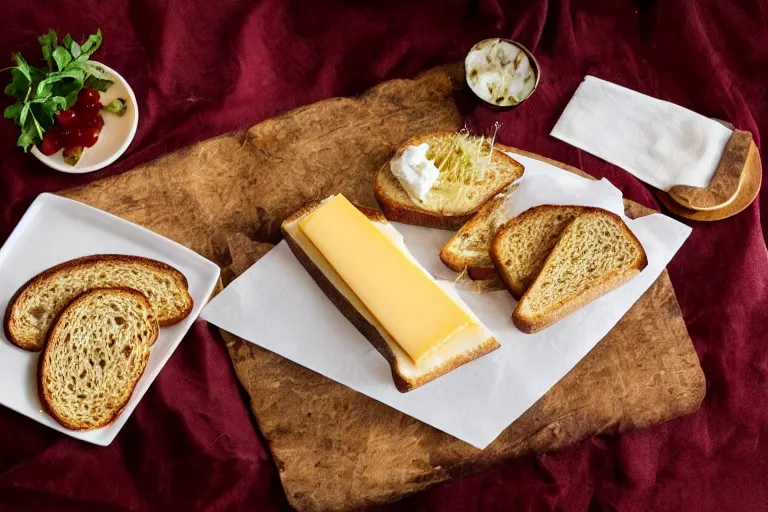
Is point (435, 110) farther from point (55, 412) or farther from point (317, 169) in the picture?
point (55, 412)

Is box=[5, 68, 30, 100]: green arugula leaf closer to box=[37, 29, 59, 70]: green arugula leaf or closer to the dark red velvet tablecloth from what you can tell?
box=[37, 29, 59, 70]: green arugula leaf

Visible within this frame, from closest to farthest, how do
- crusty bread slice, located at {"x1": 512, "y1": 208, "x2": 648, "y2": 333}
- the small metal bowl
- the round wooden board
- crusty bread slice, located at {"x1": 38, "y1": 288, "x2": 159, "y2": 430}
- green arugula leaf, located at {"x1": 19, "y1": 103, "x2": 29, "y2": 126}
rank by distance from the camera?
crusty bread slice, located at {"x1": 38, "y1": 288, "x2": 159, "y2": 430}, green arugula leaf, located at {"x1": 19, "y1": 103, "x2": 29, "y2": 126}, crusty bread slice, located at {"x1": 512, "y1": 208, "x2": 648, "y2": 333}, the small metal bowl, the round wooden board

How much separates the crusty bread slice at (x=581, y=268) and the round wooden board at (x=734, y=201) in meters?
0.44

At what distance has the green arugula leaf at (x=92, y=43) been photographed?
9.07 feet

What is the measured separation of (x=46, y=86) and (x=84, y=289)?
76 cm

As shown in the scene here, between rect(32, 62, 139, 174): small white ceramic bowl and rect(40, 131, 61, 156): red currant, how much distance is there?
0.06 feet

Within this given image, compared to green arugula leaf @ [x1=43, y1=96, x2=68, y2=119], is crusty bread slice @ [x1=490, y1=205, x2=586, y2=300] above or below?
below

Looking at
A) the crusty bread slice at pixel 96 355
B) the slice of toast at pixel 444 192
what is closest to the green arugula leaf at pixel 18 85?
the crusty bread slice at pixel 96 355

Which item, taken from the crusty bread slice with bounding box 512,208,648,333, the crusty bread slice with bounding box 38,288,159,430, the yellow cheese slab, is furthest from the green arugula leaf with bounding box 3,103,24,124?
the crusty bread slice with bounding box 512,208,648,333

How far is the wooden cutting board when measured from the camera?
270cm

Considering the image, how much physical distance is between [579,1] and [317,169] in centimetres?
152

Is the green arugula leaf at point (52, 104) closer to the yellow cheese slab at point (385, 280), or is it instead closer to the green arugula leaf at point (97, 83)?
the green arugula leaf at point (97, 83)

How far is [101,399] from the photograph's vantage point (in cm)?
255

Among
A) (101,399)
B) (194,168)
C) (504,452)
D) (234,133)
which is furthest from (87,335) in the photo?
(504,452)
